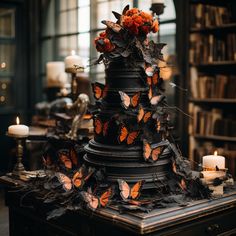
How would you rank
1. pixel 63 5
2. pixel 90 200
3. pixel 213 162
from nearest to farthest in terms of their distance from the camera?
pixel 90 200, pixel 213 162, pixel 63 5

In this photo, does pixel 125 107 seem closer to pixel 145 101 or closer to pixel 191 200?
pixel 145 101

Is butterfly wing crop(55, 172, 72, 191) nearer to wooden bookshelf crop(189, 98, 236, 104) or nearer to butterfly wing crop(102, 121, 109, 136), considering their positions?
butterfly wing crop(102, 121, 109, 136)

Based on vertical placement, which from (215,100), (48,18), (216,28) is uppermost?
(48,18)

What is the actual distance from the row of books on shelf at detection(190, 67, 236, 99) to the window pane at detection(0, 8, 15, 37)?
300 cm

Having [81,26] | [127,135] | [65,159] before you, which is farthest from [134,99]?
[81,26]

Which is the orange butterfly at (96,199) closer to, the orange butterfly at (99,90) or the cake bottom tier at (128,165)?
the cake bottom tier at (128,165)

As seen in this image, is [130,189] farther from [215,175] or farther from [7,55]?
[7,55]

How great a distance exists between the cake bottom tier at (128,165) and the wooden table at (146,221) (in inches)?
7.5

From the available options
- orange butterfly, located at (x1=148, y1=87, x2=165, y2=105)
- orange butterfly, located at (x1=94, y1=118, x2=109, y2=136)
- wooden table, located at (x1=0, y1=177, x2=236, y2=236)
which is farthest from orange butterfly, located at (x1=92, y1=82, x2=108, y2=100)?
wooden table, located at (x1=0, y1=177, x2=236, y2=236)

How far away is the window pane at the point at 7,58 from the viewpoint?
6.96 m

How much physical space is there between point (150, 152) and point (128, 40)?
19.8 inches

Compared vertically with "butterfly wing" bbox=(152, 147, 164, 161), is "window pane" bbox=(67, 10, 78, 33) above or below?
above

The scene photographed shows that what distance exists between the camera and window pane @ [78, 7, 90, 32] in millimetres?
6396

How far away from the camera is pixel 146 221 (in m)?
1.89
